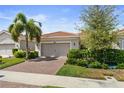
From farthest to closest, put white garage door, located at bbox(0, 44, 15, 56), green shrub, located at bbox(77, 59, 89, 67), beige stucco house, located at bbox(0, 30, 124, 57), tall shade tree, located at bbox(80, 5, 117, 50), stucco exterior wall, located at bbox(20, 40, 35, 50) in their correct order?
white garage door, located at bbox(0, 44, 15, 56) < stucco exterior wall, located at bbox(20, 40, 35, 50) < beige stucco house, located at bbox(0, 30, 124, 57) < tall shade tree, located at bbox(80, 5, 117, 50) < green shrub, located at bbox(77, 59, 89, 67)

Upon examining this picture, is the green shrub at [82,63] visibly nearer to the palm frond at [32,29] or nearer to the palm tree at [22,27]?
the palm frond at [32,29]

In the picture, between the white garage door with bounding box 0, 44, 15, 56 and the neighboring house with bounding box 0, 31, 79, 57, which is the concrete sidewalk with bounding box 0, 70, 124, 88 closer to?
the neighboring house with bounding box 0, 31, 79, 57

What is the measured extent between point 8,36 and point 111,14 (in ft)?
53.2

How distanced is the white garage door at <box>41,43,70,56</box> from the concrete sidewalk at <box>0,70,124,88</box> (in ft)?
42.8

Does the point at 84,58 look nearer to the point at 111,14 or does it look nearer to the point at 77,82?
the point at 111,14

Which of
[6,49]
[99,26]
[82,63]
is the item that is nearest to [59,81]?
[82,63]

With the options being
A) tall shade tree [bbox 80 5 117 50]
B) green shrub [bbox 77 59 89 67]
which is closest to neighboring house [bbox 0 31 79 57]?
tall shade tree [bbox 80 5 117 50]

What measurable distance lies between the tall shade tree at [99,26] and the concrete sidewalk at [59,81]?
678 cm

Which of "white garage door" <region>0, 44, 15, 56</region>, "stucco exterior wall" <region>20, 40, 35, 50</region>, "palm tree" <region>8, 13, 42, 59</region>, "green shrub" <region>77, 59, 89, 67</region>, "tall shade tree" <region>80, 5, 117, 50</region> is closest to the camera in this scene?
"green shrub" <region>77, 59, 89, 67</region>

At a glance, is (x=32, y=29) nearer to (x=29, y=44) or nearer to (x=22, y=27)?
(x=22, y=27)

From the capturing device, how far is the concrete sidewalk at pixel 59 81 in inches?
480

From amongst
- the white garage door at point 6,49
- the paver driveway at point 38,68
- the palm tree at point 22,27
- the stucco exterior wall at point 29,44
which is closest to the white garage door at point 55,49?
the stucco exterior wall at point 29,44

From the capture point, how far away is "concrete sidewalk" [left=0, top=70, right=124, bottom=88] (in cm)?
1219
